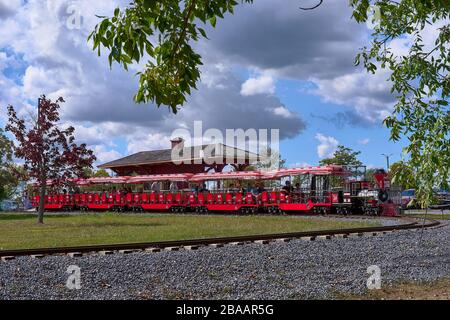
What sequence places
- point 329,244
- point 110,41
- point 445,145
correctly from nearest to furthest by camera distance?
point 110,41 → point 445,145 → point 329,244

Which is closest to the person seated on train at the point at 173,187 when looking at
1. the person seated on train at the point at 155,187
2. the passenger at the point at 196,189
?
the person seated on train at the point at 155,187

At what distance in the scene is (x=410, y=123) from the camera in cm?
813

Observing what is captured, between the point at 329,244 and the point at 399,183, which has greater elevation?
the point at 399,183

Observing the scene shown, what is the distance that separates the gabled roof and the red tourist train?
8.27 m

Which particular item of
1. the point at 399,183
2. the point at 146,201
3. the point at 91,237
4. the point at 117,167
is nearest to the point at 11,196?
the point at 117,167

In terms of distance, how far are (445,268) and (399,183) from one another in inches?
A: 129

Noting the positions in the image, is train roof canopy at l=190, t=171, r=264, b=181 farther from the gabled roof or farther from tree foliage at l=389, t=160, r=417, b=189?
tree foliage at l=389, t=160, r=417, b=189

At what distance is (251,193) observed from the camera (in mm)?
34000

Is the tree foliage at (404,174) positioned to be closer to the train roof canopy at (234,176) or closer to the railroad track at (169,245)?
the railroad track at (169,245)

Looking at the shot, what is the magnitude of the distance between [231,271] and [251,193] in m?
24.4

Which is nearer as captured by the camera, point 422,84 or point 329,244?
point 422,84

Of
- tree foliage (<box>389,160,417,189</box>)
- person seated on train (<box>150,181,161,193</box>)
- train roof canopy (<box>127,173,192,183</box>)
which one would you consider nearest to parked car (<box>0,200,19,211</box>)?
train roof canopy (<box>127,173,192,183</box>)

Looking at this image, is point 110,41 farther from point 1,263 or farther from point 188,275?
point 1,263

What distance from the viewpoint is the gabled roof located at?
51037 mm
